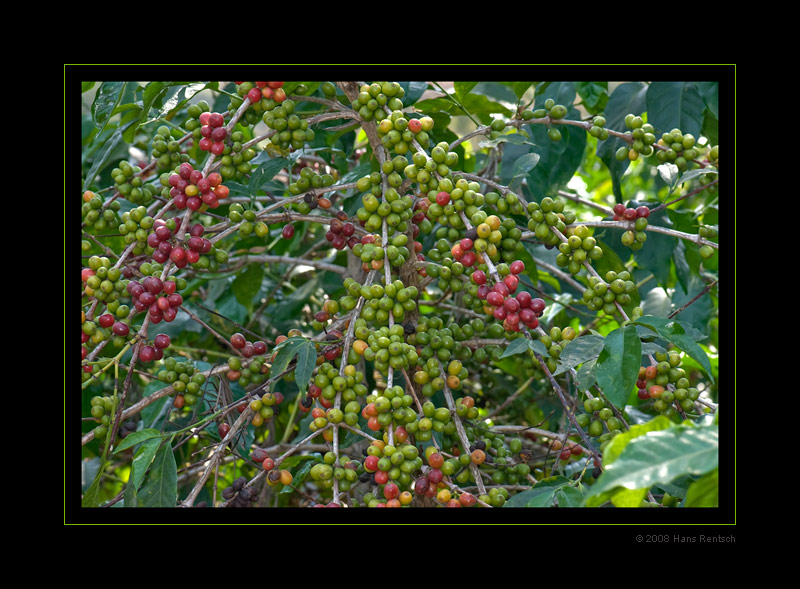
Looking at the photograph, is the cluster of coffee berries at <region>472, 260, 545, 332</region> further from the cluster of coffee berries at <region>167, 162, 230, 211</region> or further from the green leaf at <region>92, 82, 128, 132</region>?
the green leaf at <region>92, 82, 128, 132</region>

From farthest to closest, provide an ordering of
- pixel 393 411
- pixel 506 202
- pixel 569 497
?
pixel 506 202 → pixel 393 411 → pixel 569 497

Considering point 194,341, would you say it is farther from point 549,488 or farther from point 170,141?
point 549,488

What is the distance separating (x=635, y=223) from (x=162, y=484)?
116 cm

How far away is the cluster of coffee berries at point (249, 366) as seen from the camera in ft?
5.50

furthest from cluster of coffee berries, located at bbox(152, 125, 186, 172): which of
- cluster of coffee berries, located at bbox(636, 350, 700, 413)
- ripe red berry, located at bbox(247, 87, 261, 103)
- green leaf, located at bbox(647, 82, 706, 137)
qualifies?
green leaf, located at bbox(647, 82, 706, 137)

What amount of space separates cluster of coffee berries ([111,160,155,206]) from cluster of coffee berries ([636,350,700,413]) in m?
1.22

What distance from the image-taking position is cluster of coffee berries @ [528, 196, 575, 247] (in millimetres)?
1549

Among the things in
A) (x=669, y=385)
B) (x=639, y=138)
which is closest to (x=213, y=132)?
(x=639, y=138)

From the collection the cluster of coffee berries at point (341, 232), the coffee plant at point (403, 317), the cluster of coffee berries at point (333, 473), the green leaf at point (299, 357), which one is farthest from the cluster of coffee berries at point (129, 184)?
the cluster of coffee berries at point (333, 473)

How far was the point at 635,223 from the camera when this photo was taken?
63.3 inches

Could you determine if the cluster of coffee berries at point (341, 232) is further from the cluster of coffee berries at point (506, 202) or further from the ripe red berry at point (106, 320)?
the ripe red berry at point (106, 320)

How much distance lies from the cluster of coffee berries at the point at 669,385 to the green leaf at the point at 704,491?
241 mm

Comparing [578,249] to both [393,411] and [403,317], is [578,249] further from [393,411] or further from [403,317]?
[393,411]
